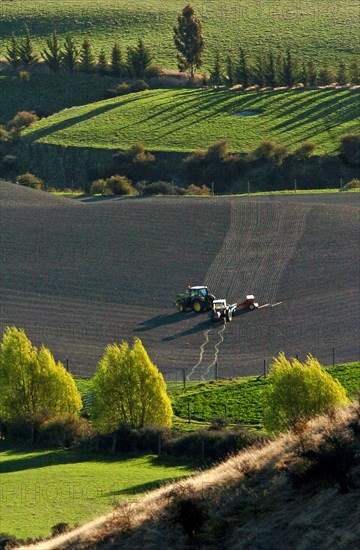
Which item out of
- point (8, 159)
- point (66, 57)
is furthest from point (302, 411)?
point (66, 57)

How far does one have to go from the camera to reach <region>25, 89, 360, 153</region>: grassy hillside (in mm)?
135625

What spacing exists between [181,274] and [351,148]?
4595 cm

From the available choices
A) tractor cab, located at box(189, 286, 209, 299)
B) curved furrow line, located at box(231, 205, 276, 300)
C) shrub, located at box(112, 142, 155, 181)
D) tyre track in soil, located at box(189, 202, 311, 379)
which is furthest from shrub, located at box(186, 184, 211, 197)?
tractor cab, located at box(189, 286, 209, 299)

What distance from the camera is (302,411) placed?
48281mm

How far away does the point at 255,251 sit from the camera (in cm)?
9044

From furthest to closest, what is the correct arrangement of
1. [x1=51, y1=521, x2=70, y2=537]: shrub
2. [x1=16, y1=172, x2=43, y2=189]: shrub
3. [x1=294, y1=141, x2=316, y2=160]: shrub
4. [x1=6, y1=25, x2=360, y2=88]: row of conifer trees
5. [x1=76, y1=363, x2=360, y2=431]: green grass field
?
[x1=6, y1=25, x2=360, y2=88]: row of conifer trees
[x1=294, y1=141, x2=316, y2=160]: shrub
[x1=16, y1=172, x2=43, y2=189]: shrub
[x1=76, y1=363, x2=360, y2=431]: green grass field
[x1=51, y1=521, x2=70, y2=537]: shrub

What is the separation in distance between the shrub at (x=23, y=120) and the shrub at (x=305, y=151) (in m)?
32.9

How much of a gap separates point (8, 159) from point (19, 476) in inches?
Answer: 3829

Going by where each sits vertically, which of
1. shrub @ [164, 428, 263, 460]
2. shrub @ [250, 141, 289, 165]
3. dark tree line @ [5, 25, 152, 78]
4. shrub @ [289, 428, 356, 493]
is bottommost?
shrub @ [164, 428, 263, 460]

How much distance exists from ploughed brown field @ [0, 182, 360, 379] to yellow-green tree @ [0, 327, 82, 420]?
32.5 feet

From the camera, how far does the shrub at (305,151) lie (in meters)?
128

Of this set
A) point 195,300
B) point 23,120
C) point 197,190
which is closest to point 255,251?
point 195,300

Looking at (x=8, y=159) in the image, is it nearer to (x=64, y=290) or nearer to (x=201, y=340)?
(x=64, y=290)

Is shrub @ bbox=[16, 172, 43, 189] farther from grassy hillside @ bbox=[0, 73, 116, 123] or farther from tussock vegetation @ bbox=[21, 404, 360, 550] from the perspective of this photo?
tussock vegetation @ bbox=[21, 404, 360, 550]
